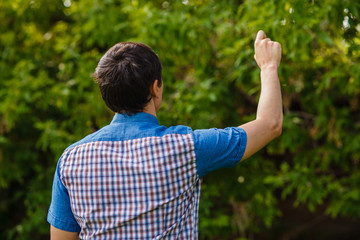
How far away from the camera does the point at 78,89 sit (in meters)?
3.37

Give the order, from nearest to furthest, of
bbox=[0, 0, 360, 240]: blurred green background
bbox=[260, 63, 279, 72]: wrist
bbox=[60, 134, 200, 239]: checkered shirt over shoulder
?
bbox=[60, 134, 200, 239]: checkered shirt over shoulder → bbox=[260, 63, 279, 72]: wrist → bbox=[0, 0, 360, 240]: blurred green background

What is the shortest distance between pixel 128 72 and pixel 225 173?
2103 mm

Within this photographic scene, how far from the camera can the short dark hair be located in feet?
3.90

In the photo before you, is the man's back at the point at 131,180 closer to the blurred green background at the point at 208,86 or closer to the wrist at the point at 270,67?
the wrist at the point at 270,67

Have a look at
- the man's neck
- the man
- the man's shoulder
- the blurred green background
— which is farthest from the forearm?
the blurred green background

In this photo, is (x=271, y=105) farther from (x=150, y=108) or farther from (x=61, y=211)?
(x=61, y=211)

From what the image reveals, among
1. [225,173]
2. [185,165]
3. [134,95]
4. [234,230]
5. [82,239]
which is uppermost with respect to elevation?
[134,95]

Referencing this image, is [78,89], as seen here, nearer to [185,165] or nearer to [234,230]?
[234,230]

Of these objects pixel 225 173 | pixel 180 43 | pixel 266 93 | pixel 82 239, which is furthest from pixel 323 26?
pixel 82 239

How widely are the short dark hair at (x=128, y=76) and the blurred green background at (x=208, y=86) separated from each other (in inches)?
38.2

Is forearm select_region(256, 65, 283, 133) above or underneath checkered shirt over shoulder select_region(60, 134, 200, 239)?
above

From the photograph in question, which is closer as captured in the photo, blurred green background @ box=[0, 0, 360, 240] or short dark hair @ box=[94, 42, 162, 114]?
short dark hair @ box=[94, 42, 162, 114]

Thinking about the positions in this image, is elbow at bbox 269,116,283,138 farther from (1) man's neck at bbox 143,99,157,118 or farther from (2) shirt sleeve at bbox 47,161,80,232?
(2) shirt sleeve at bbox 47,161,80,232

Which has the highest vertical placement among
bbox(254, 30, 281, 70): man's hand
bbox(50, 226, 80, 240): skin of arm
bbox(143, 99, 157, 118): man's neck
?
bbox(254, 30, 281, 70): man's hand
